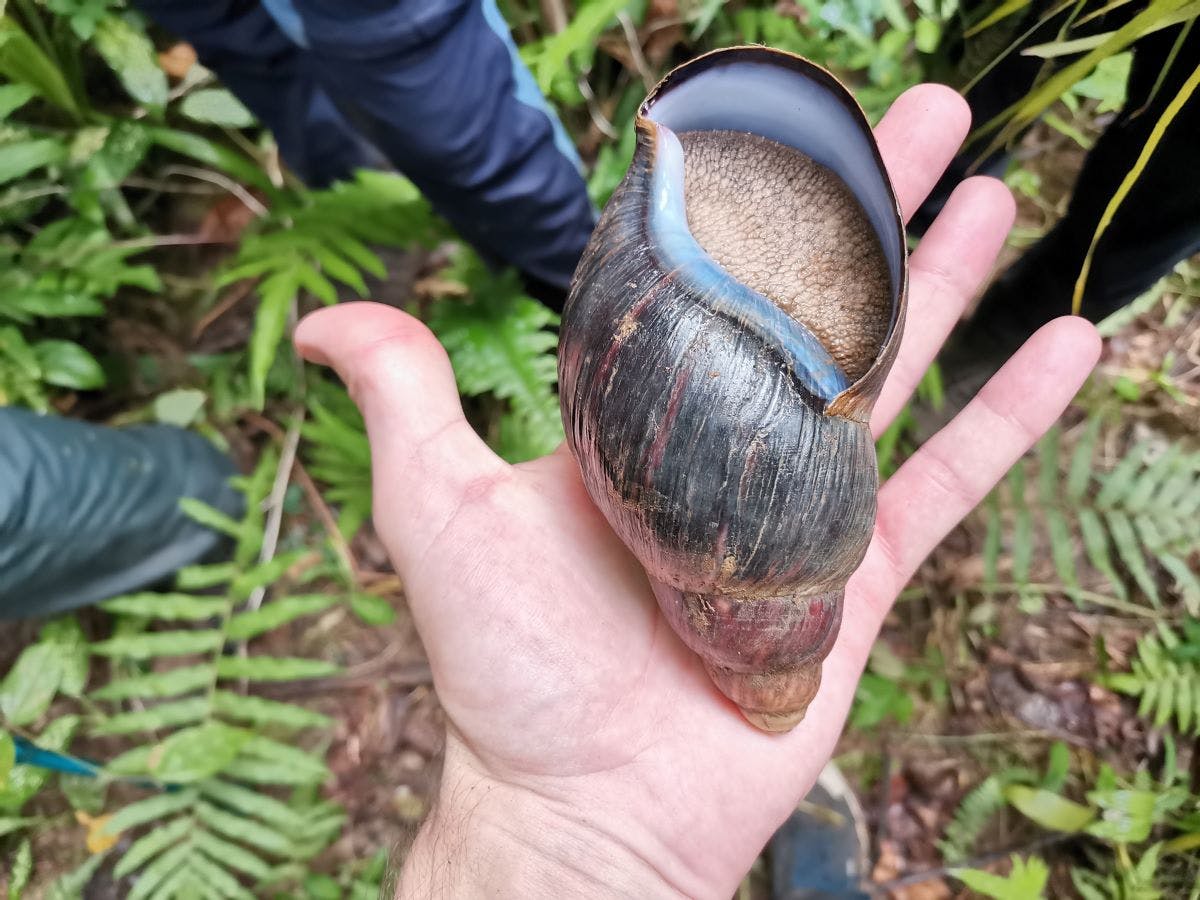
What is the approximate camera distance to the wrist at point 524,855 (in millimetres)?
1208

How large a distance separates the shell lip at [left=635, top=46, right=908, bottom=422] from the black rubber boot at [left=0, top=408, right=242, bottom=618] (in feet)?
4.87

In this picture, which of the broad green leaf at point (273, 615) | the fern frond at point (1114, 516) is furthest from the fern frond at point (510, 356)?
the fern frond at point (1114, 516)

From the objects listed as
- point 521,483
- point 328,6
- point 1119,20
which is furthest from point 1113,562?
point 328,6

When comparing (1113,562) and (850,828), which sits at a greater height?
(1113,562)

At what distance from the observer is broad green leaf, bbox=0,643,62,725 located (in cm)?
188

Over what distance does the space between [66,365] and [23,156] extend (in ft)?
1.61

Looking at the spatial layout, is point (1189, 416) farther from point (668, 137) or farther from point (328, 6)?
point (328, 6)

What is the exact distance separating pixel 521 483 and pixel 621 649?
1.05 ft

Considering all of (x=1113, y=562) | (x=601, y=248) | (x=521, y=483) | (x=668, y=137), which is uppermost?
(x=668, y=137)

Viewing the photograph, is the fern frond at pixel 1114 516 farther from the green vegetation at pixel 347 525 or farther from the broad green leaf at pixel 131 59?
the broad green leaf at pixel 131 59

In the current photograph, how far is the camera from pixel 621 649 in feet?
4.31

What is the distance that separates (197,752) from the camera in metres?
1.84

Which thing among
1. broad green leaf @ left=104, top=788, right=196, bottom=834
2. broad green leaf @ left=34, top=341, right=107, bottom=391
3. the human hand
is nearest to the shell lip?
the human hand

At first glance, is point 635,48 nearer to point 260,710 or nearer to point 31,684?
point 260,710
